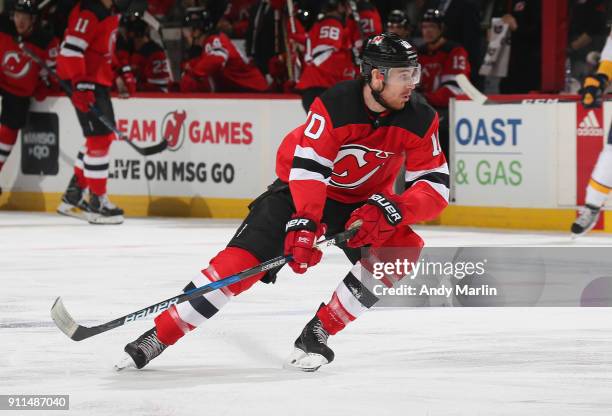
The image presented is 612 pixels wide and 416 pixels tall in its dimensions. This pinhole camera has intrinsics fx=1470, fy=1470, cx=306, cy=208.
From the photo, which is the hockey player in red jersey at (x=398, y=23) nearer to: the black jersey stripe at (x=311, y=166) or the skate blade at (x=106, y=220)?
the skate blade at (x=106, y=220)

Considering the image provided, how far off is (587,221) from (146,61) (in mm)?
4505

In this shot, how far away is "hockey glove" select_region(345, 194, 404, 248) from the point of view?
178 inches

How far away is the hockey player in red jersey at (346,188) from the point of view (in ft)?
14.8

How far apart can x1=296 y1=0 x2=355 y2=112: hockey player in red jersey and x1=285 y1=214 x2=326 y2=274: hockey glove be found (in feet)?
17.7

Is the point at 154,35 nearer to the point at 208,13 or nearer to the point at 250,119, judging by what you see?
the point at 208,13

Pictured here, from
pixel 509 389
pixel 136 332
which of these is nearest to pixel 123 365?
pixel 136 332

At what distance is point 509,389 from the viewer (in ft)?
14.1

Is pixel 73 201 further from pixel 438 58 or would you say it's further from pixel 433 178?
pixel 433 178

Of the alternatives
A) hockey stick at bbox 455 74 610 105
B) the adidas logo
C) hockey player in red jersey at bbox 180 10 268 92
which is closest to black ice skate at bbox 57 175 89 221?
hockey player in red jersey at bbox 180 10 268 92

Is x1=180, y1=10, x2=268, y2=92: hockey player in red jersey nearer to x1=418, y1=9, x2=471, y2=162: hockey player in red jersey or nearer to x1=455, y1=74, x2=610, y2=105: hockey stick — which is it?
x1=418, y1=9, x2=471, y2=162: hockey player in red jersey

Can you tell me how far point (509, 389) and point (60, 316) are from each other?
1.54 meters

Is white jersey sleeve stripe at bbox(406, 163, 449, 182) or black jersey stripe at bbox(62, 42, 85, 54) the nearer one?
white jersey sleeve stripe at bbox(406, 163, 449, 182)

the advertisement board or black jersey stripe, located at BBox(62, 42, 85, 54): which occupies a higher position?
black jersey stripe, located at BBox(62, 42, 85, 54)

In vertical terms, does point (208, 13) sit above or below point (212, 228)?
above
